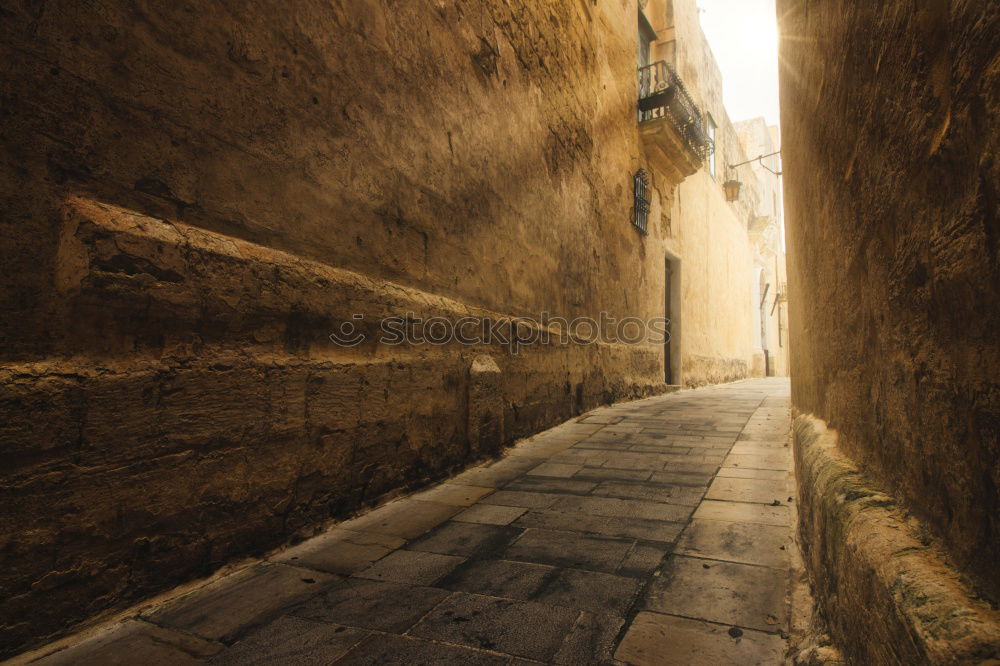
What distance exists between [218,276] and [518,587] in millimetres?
1733

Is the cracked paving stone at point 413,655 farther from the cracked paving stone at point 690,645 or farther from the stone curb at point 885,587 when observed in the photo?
the stone curb at point 885,587

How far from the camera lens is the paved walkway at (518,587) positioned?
1.59m

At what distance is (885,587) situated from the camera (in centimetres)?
97

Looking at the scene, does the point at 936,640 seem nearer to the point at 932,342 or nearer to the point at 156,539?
the point at 932,342

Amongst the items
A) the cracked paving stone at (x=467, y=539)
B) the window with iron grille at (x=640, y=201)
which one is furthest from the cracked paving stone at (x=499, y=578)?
the window with iron grille at (x=640, y=201)

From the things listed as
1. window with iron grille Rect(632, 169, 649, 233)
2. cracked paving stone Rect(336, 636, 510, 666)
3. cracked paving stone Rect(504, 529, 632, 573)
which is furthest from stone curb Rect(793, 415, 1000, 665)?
window with iron grille Rect(632, 169, 649, 233)

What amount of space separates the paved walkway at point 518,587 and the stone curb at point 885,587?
1.19 ft

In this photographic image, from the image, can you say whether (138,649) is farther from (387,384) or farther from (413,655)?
(387,384)

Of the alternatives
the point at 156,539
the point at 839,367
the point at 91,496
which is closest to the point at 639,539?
the point at 839,367

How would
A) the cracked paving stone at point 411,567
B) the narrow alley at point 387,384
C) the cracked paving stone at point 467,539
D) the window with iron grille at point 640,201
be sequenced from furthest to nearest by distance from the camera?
the window with iron grille at point 640,201 < the cracked paving stone at point 467,539 < the cracked paving stone at point 411,567 < the narrow alley at point 387,384

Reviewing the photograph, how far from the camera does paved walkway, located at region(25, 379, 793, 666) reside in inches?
62.4

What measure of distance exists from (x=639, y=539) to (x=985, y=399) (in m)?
1.85

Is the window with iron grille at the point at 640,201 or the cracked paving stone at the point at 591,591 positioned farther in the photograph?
the window with iron grille at the point at 640,201

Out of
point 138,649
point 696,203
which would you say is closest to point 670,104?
point 696,203
